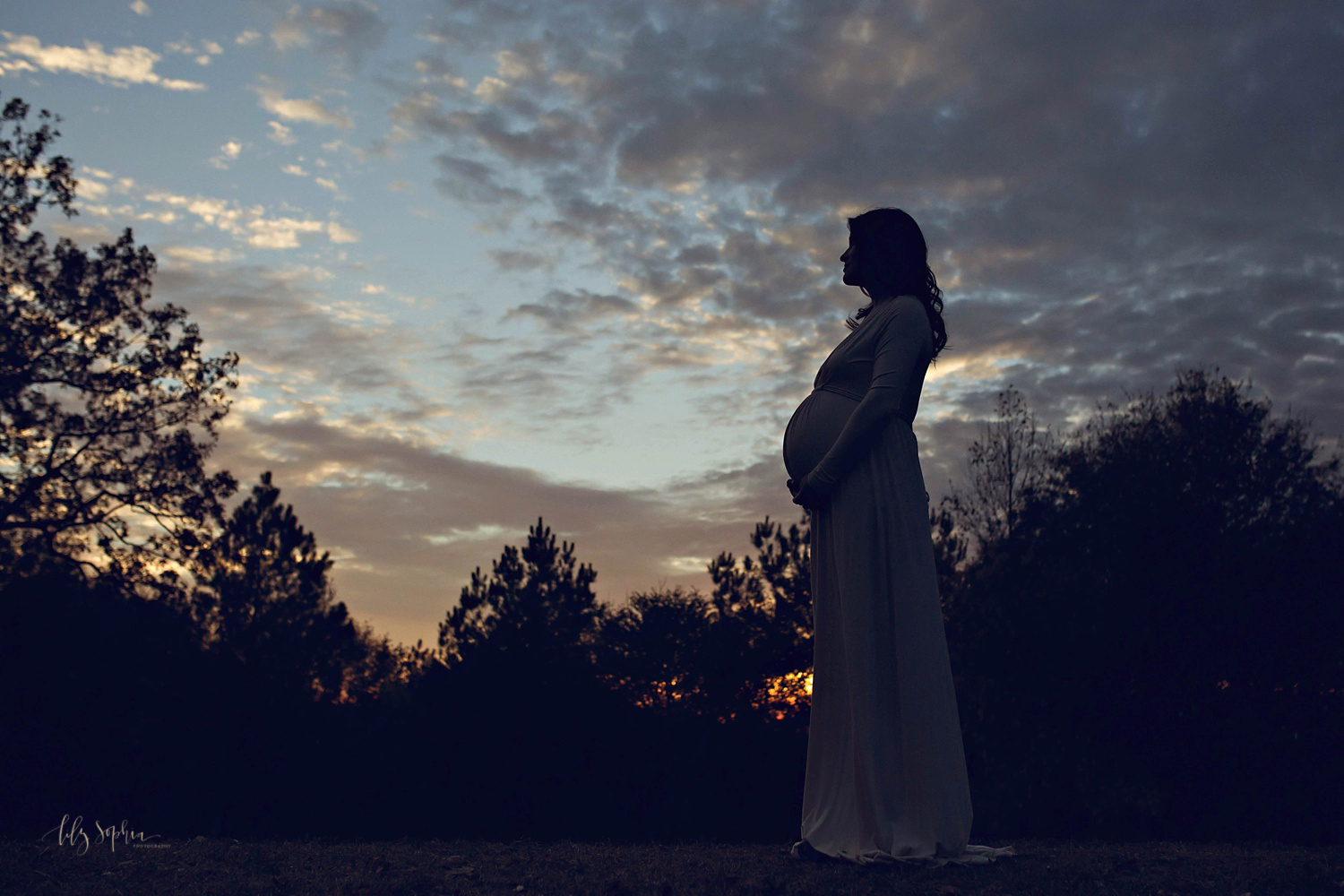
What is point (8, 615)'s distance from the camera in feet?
80.4

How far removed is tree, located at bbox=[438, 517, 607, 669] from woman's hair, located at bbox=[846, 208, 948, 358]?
778 inches

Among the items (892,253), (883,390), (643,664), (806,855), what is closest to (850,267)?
(892,253)

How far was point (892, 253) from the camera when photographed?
253 inches

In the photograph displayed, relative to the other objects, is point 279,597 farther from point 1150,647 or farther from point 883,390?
point 883,390

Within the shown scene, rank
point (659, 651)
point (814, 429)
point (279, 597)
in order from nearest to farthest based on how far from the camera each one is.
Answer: point (814, 429), point (659, 651), point (279, 597)

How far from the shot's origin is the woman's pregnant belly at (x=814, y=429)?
634cm

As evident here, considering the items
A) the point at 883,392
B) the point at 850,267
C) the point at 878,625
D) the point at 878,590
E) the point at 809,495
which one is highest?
the point at 850,267

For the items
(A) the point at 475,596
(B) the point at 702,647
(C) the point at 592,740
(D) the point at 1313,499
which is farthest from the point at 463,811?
(D) the point at 1313,499

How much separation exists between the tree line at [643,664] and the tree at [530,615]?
0.13 m

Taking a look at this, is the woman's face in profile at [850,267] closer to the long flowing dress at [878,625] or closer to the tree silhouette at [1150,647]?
the long flowing dress at [878,625]

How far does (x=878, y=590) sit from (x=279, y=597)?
114ft

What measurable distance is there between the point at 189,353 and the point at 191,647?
28.4ft

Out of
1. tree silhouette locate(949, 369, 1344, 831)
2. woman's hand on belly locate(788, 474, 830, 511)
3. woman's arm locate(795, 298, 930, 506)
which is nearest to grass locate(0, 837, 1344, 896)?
woman's hand on belly locate(788, 474, 830, 511)

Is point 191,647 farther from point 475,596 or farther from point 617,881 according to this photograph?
point 617,881
